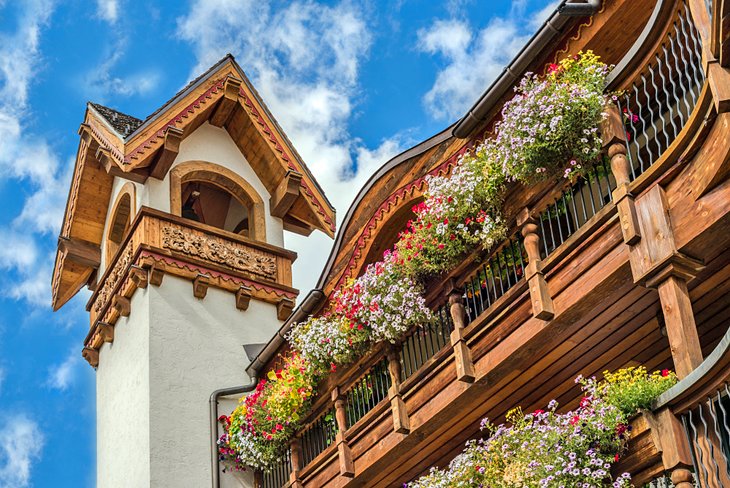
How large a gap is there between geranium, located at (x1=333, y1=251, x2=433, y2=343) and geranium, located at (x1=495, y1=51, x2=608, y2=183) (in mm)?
2005

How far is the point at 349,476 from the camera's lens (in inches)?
576

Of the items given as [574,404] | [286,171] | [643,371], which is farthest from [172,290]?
[643,371]

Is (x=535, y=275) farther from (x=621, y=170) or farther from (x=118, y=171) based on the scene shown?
(x=118, y=171)

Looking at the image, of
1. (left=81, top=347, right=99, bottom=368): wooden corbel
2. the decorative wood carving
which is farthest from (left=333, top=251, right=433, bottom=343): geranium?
(left=81, top=347, right=99, bottom=368): wooden corbel

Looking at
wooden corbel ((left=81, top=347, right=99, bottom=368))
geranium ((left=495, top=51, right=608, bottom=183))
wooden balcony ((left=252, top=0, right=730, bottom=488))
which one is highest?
wooden corbel ((left=81, top=347, right=99, bottom=368))

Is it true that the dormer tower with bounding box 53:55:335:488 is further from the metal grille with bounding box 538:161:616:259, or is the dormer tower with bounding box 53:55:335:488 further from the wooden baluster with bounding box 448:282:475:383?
the metal grille with bounding box 538:161:616:259

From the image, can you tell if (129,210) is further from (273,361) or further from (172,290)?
(273,361)

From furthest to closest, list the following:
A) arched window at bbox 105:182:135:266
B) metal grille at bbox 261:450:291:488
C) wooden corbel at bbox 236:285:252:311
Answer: arched window at bbox 105:182:135:266
wooden corbel at bbox 236:285:252:311
metal grille at bbox 261:450:291:488

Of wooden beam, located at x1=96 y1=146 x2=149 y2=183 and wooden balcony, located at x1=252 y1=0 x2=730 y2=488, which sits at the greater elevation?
wooden beam, located at x1=96 y1=146 x2=149 y2=183

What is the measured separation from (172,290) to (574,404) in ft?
29.8

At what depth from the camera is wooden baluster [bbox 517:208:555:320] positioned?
11.5m

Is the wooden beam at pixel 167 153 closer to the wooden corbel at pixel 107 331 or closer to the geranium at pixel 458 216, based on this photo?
the wooden corbel at pixel 107 331

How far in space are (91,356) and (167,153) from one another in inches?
162

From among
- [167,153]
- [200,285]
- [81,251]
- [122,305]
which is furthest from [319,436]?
[81,251]
